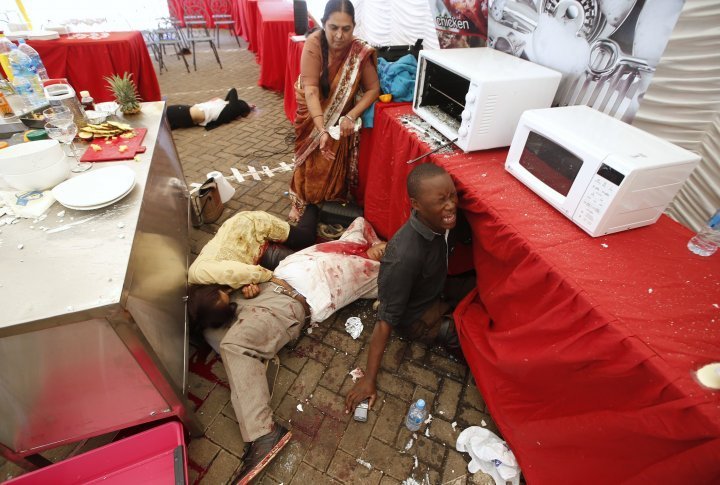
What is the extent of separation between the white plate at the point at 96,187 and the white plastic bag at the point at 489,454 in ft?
7.00

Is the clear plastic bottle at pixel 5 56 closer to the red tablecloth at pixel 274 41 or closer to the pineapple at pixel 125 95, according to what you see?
the pineapple at pixel 125 95

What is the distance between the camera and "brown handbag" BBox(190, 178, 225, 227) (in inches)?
125

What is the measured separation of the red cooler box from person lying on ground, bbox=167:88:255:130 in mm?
4411

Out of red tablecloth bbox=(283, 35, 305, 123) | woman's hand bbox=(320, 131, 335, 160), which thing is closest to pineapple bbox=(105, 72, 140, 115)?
woman's hand bbox=(320, 131, 335, 160)

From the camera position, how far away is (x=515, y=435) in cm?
167

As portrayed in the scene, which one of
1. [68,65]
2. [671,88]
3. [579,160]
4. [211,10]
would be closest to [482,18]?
[671,88]

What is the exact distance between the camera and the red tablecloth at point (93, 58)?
396 cm

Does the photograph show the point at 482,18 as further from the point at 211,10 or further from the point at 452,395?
the point at 211,10

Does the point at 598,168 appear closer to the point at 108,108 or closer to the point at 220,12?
the point at 108,108

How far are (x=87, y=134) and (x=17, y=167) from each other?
0.64 metres

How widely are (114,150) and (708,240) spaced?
297 cm

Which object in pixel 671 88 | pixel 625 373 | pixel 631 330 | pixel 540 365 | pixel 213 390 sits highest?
pixel 671 88

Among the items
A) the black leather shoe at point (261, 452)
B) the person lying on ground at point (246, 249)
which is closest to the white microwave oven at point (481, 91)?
the person lying on ground at point (246, 249)

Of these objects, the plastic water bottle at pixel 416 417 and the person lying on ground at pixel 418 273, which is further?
the plastic water bottle at pixel 416 417
